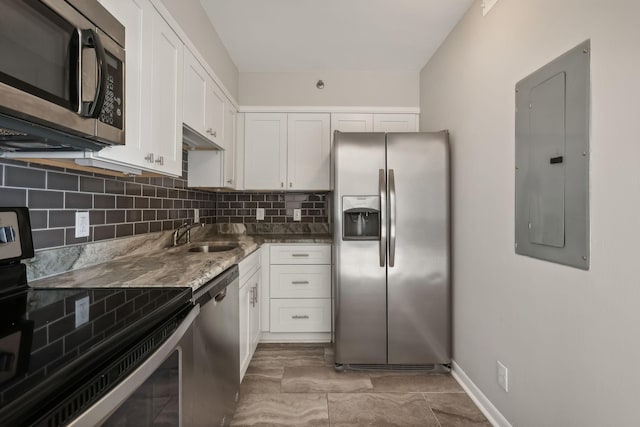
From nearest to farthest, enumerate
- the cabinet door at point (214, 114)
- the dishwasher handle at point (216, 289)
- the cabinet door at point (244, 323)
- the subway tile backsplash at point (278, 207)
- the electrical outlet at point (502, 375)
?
1. the dishwasher handle at point (216, 289)
2. the electrical outlet at point (502, 375)
3. the cabinet door at point (244, 323)
4. the cabinet door at point (214, 114)
5. the subway tile backsplash at point (278, 207)

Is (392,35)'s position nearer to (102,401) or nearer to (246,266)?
(246,266)

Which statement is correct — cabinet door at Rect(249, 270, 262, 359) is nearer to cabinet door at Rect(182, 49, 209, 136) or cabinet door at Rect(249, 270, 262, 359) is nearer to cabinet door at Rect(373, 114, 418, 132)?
cabinet door at Rect(182, 49, 209, 136)

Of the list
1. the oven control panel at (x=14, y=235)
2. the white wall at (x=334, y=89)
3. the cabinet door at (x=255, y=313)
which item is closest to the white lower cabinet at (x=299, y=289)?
the cabinet door at (x=255, y=313)

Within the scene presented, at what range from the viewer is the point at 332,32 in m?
2.40

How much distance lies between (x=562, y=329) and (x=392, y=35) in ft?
7.36

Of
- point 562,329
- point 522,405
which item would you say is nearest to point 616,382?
point 562,329

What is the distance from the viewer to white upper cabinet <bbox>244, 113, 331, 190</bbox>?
120 inches

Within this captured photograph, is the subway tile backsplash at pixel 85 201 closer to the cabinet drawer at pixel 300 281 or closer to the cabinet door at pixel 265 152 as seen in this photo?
the cabinet door at pixel 265 152

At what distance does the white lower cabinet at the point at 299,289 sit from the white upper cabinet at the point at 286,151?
67 centimetres

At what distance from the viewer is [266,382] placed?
2.17m

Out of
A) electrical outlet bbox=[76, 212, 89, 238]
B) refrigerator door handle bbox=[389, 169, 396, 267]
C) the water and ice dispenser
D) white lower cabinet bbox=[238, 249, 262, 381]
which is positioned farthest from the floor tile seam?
electrical outlet bbox=[76, 212, 89, 238]

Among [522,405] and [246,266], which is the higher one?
[246,266]

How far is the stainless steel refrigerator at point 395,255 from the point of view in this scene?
2.30 metres

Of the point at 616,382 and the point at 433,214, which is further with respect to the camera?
the point at 433,214
